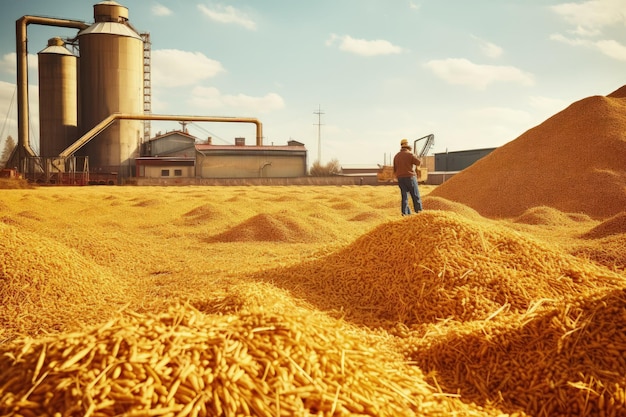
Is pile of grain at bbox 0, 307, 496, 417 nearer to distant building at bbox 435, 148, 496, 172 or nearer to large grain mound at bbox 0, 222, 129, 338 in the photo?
large grain mound at bbox 0, 222, 129, 338

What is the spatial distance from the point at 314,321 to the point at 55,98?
28.8 meters

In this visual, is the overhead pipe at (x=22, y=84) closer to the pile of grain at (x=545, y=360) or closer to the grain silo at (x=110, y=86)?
the grain silo at (x=110, y=86)

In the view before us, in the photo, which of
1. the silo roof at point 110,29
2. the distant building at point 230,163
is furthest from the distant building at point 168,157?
the silo roof at point 110,29

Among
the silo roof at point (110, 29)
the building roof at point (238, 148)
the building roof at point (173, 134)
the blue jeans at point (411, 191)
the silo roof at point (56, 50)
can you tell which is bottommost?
the blue jeans at point (411, 191)

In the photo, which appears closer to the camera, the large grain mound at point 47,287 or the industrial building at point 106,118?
the large grain mound at point 47,287

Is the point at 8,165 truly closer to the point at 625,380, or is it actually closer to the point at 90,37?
the point at 90,37

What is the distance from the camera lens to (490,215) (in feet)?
35.9

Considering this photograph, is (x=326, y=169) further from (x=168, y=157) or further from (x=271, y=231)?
(x=271, y=231)

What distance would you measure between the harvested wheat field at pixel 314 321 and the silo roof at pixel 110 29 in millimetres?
20540

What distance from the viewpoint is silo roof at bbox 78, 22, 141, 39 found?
26344 mm

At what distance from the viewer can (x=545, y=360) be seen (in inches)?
98.9

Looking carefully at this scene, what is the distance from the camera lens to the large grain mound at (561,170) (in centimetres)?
1080

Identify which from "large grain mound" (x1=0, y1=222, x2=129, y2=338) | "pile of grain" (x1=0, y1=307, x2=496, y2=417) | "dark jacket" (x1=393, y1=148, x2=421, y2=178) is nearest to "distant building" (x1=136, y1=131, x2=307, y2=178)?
"dark jacket" (x1=393, y1=148, x2=421, y2=178)

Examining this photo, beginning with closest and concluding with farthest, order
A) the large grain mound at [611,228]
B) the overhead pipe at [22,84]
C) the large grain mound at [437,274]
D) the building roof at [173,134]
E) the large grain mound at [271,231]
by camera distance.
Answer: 1. the large grain mound at [437,274]
2. the large grain mound at [611,228]
3. the large grain mound at [271,231]
4. the overhead pipe at [22,84]
5. the building roof at [173,134]
